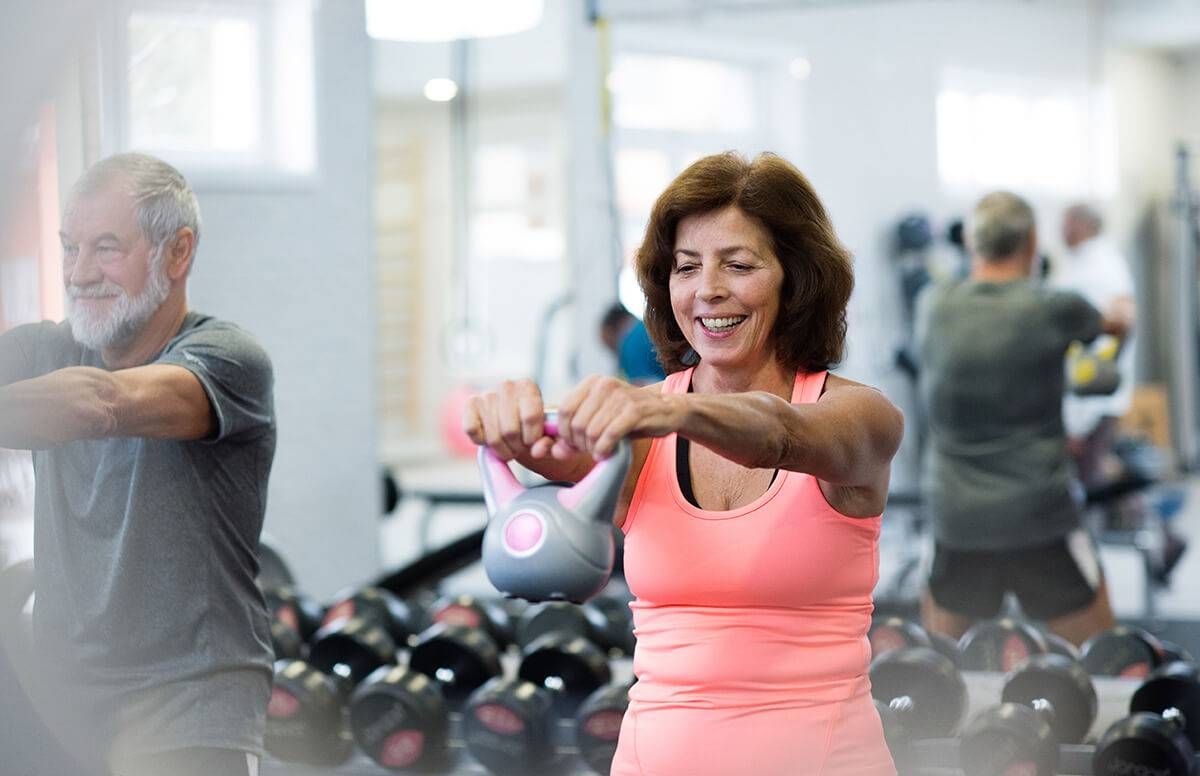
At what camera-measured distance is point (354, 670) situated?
3.44 m

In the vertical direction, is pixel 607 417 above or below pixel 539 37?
below

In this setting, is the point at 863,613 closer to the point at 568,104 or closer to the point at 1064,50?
the point at 568,104

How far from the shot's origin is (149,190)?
1688 millimetres

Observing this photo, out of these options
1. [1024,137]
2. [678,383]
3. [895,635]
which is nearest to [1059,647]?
[895,635]

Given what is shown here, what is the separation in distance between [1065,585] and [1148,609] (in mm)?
1811

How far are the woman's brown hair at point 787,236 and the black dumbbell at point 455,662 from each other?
199cm

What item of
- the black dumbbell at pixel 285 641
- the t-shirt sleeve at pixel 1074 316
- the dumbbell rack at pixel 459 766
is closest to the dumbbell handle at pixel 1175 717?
the t-shirt sleeve at pixel 1074 316

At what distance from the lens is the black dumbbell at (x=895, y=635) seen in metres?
3.08

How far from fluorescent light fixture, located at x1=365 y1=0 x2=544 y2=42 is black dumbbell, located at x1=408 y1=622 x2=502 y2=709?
1958 mm

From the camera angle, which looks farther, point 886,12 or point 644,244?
point 886,12

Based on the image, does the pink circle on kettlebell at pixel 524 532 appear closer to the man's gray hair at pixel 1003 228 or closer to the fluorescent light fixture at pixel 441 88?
the man's gray hair at pixel 1003 228

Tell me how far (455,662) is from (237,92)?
187 cm

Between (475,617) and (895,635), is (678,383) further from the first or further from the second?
(475,617)

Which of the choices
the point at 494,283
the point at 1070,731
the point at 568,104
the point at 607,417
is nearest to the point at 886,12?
the point at 568,104
